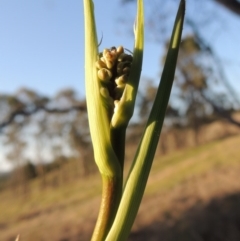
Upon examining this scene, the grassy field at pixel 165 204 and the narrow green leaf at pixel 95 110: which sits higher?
the narrow green leaf at pixel 95 110

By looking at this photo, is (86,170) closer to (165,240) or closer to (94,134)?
(165,240)

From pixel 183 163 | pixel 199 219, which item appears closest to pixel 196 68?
pixel 199 219

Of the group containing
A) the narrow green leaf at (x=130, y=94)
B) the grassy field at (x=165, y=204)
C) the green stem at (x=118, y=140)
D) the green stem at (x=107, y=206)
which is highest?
the narrow green leaf at (x=130, y=94)

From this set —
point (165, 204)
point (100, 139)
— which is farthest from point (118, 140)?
point (165, 204)

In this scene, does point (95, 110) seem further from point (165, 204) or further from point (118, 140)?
point (165, 204)

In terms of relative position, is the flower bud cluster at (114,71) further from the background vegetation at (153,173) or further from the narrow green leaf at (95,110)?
the background vegetation at (153,173)

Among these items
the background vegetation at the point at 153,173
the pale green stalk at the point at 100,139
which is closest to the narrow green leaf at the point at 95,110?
the pale green stalk at the point at 100,139
